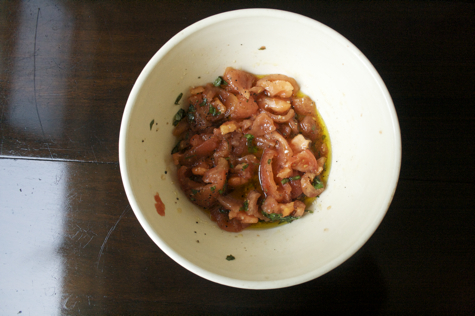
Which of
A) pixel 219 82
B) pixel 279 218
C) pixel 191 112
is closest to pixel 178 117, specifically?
pixel 191 112

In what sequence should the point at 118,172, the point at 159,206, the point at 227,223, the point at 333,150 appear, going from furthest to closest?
the point at 118,172, the point at 333,150, the point at 227,223, the point at 159,206

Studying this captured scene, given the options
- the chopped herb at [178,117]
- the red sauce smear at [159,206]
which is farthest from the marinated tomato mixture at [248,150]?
the red sauce smear at [159,206]

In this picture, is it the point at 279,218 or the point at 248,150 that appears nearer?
the point at 279,218

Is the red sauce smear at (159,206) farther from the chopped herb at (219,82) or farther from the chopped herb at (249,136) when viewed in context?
the chopped herb at (219,82)

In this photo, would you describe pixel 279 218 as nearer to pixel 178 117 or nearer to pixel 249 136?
pixel 249 136

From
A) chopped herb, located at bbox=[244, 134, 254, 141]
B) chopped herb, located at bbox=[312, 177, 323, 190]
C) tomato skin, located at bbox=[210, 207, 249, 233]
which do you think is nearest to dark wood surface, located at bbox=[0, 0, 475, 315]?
tomato skin, located at bbox=[210, 207, 249, 233]

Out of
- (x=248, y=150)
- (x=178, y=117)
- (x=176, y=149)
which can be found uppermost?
(x=248, y=150)

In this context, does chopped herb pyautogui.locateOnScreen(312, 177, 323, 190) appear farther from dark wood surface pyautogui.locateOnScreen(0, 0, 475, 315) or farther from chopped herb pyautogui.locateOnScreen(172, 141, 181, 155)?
chopped herb pyautogui.locateOnScreen(172, 141, 181, 155)

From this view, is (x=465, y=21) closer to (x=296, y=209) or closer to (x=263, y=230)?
(x=296, y=209)
